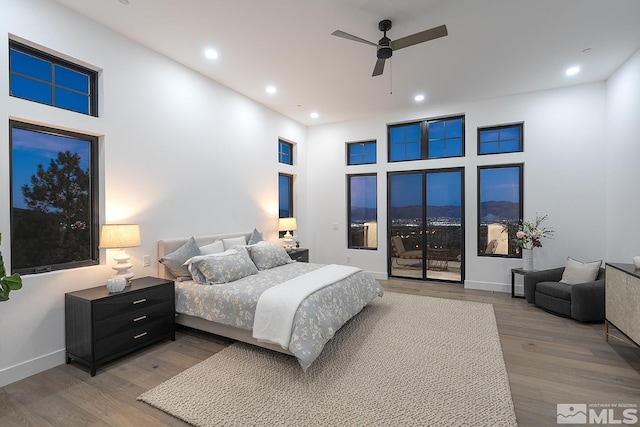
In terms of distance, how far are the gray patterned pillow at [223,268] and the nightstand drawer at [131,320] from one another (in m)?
0.49

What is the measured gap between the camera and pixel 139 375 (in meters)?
2.68

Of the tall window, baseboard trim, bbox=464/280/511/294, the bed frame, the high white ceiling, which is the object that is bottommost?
baseboard trim, bbox=464/280/511/294

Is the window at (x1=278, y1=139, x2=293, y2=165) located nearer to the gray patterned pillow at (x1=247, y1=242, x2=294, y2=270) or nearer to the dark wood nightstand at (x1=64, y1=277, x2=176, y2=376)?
the gray patterned pillow at (x1=247, y1=242, x2=294, y2=270)

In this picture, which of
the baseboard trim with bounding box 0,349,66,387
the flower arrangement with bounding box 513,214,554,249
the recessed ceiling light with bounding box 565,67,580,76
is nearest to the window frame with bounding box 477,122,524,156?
the recessed ceiling light with bounding box 565,67,580,76

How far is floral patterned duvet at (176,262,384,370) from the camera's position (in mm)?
2605

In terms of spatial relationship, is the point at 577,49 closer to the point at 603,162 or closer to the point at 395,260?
the point at 603,162

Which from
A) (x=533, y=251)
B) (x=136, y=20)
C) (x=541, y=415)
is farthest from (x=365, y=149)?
(x=541, y=415)

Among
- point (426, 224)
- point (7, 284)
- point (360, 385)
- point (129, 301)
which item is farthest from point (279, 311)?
point (426, 224)

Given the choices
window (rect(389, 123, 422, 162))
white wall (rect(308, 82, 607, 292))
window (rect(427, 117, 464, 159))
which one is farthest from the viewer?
window (rect(389, 123, 422, 162))

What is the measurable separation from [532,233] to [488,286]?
1.19m

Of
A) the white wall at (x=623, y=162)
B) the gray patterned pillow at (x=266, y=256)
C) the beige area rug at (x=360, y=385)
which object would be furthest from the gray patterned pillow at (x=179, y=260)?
the white wall at (x=623, y=162)

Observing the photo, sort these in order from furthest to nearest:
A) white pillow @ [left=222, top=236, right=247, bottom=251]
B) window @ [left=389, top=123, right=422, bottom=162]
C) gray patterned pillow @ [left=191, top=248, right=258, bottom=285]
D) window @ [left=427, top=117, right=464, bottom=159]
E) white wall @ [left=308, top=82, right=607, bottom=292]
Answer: window @ [left=389, top=123, right=422, bottom=162] < window @ [left=427, top=117, right=464, bottom=159] < white wall @ [left=308, top=82, right=607, bottom=292] < white pillow @ [left=222, top=236, right=247, bottom=251] < gray patterned pillow @ [left=191, top=248, right=258, bottom=285]

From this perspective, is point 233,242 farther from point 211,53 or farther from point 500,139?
point 500,139

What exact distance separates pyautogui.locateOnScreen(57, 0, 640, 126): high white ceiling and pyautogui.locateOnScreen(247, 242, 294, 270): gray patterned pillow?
2535 mm
